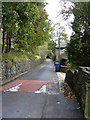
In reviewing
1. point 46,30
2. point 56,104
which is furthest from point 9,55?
point 56,104

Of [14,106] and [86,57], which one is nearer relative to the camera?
[14,106]

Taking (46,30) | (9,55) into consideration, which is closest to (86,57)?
(46,30)

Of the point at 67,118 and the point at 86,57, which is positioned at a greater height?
the point at 86,57

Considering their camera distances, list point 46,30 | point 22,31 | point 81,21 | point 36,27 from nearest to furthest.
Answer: point 22,31, point 81,21, point 36,27, point 46,30

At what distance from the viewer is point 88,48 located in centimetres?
966

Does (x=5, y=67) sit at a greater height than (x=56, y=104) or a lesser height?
greater

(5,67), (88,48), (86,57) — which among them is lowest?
(5,67)

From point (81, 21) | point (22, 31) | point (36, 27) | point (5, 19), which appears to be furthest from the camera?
point (36, 27)

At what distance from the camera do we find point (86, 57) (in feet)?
32.3

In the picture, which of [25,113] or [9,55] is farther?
[9,55]

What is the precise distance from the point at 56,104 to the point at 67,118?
1.22 metres

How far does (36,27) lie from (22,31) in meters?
2.98

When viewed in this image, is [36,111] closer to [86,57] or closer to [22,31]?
[22,31]

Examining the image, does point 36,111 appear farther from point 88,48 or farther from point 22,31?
point 88,48
